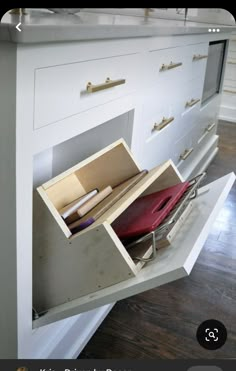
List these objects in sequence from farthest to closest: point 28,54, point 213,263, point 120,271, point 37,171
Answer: point 213,263 → point 37,171 → point 120,271 → point 28,54

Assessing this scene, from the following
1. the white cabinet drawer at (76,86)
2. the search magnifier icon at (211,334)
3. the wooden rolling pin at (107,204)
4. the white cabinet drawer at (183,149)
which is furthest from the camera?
the white cabinet drawer at (183,149)

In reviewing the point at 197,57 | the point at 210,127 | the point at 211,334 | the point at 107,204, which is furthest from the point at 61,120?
the point at 210,127

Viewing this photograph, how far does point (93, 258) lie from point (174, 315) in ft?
1.18

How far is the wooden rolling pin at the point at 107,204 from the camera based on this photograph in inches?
23.6

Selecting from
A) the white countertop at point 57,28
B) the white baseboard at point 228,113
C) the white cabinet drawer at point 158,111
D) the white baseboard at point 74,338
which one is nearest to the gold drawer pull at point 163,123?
the white cabinet drawer at point 158,111

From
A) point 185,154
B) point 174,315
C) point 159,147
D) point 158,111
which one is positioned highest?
point 158,111

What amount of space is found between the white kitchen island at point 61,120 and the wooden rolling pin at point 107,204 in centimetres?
8

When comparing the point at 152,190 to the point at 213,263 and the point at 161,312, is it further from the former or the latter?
the point at 213,263

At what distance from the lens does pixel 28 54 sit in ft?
1.47

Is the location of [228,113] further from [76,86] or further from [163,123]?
[76,86]

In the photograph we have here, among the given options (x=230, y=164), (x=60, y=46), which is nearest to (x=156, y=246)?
(x=60, y=46)

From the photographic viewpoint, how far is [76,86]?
1.86 feet

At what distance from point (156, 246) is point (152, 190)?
0.64 feet

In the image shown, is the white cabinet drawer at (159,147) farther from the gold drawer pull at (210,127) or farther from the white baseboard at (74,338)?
Answer: the gold drawer pull at (210,127)
